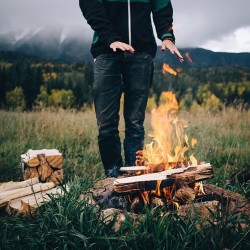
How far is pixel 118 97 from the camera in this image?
330 cm

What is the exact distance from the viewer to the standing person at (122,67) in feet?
10.4

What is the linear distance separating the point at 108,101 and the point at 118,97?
0.16 metres

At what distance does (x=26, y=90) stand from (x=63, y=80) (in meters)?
15.0

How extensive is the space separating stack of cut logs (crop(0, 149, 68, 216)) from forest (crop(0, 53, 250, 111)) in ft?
180

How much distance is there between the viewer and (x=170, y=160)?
2752 mm

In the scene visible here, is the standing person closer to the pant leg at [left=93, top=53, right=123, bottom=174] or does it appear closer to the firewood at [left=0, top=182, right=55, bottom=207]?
the pant leg at [left=93, top=53, right=123, bottom=174]

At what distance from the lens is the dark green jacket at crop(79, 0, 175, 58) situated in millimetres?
3096

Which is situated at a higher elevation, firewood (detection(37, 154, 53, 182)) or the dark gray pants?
the dark gray pants

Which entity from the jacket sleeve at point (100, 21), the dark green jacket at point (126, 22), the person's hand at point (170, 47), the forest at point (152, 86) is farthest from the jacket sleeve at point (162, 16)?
the forest at point (152, 86)

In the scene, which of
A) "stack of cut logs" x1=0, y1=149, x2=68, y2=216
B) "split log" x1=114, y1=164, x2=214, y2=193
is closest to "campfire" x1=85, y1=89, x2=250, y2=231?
"split log" x1=114, y1=164, x2=214, y2=193

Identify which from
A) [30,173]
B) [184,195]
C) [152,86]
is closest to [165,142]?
[184,195]

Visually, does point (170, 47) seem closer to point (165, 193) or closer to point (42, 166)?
point (165, 193)

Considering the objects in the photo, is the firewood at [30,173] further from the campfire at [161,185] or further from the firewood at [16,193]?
the campfire at [161,185]

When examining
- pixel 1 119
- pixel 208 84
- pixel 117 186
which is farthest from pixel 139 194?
pixel 208 84
